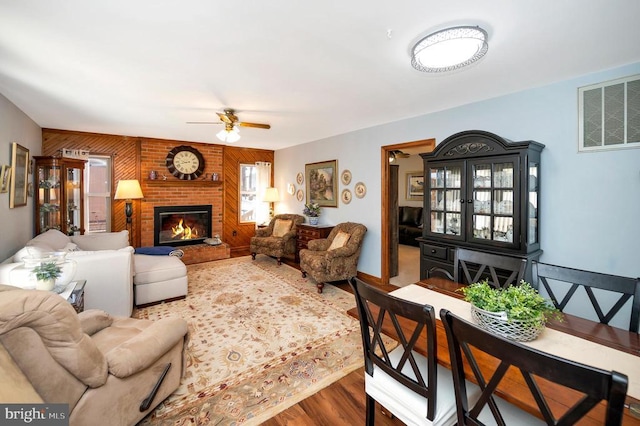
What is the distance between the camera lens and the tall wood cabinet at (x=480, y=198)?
2.59 meters

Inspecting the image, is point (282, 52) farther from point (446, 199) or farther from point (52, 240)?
point (52, 240)

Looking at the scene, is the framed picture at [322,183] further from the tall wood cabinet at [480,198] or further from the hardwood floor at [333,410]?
the hardwood floor at [333,410]

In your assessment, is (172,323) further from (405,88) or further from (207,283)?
(405,88)

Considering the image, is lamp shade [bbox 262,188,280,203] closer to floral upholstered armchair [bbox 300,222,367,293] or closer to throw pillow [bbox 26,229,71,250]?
floral upholstered armchair [bbox 300,222,367,293]

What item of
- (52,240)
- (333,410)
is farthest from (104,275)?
(333,410)

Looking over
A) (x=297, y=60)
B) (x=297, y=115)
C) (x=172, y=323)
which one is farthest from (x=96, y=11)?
(x=297, y=115)

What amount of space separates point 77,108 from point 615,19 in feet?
17.0

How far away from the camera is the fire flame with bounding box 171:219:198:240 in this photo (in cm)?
589

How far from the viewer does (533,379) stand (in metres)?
0.90

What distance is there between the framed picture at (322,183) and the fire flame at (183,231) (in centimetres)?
259

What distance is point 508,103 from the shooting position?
2963mm

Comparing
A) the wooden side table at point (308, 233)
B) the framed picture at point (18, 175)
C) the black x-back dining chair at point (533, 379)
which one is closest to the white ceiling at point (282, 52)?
the framed picture at point (18, 175)

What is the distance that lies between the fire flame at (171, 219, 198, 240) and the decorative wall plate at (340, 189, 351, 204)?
3.34m

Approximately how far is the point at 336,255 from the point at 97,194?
4.58m
